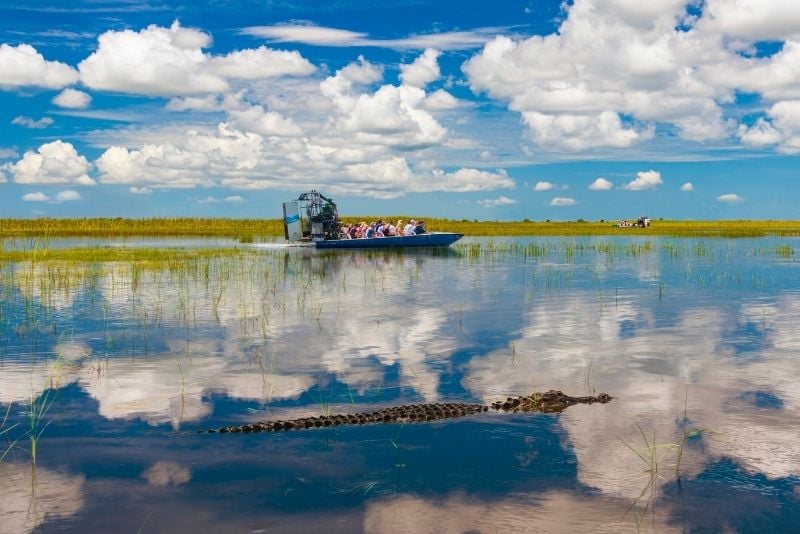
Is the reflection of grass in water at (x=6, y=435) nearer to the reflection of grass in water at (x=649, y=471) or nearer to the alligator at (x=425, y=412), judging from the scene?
the alligator at (x=425, y=412)

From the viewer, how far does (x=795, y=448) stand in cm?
837

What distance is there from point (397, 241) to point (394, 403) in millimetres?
36022

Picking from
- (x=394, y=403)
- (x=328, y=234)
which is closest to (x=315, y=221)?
(x=328, y=234)

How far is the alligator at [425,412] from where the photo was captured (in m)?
9.04

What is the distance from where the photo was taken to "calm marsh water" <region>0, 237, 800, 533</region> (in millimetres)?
6836

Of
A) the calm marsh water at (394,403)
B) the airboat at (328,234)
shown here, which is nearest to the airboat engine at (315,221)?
the airboat at (328,234)

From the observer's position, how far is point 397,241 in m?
46.2

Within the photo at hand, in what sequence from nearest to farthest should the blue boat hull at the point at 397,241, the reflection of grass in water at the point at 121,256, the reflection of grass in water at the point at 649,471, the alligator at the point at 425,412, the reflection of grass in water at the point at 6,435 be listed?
the reflection of grass in water at the point at 649,471
the reflection of grass in water at the point at 6,435
the alligator at the point at 425,412
the reflection of grass in water at the point at 121,256
the blue boat hull at the point at 397,241

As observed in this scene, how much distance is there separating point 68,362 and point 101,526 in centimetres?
737

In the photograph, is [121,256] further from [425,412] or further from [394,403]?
[425,412]

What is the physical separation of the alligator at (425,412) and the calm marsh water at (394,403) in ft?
0.57

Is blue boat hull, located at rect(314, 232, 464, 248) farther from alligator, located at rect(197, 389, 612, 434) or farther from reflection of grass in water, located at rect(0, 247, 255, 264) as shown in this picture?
alligator, located at rect(197, 389, 612, 434)

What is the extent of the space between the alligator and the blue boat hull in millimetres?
34983

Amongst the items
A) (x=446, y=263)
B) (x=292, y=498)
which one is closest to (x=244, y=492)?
(x=292, y=498)
